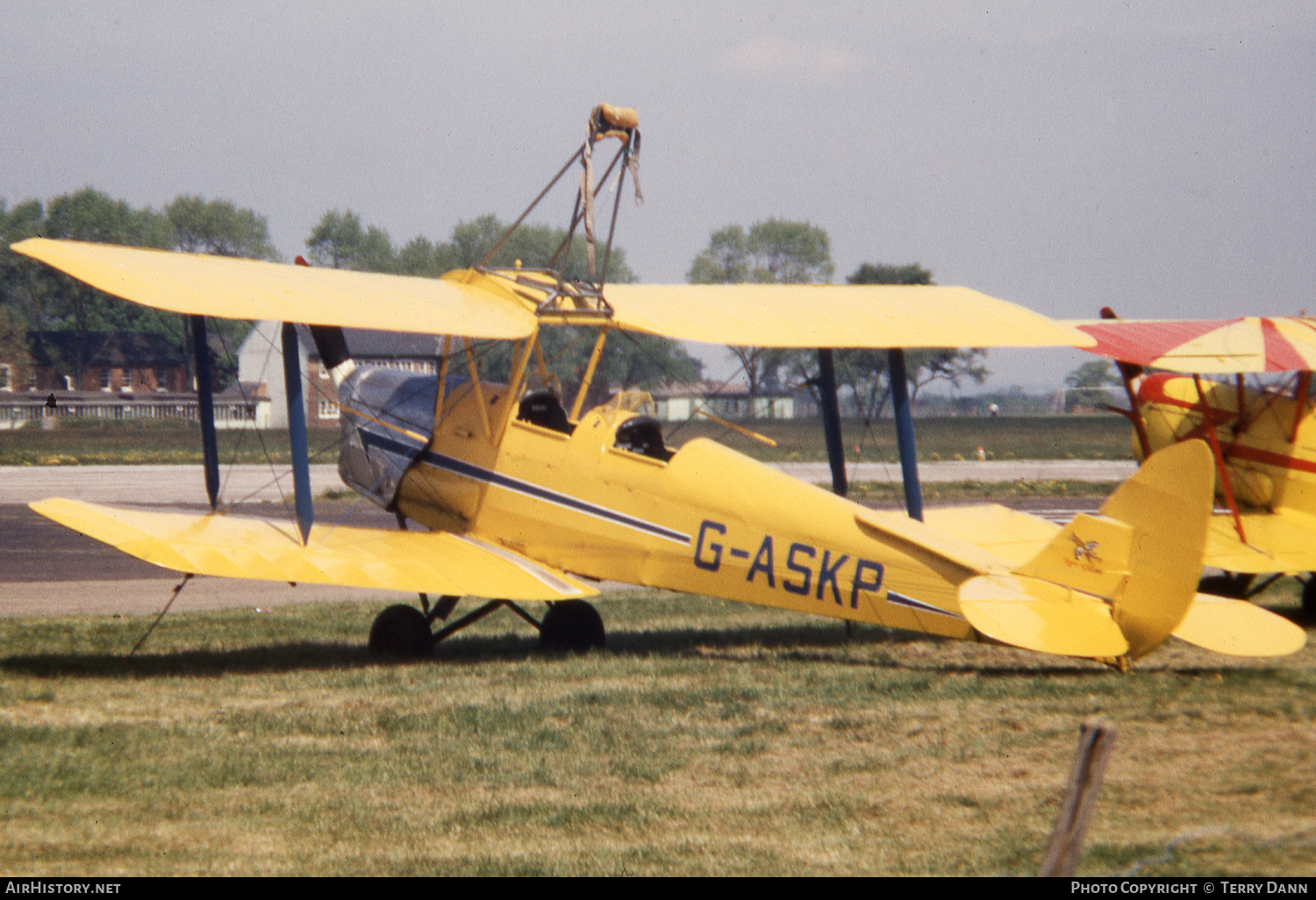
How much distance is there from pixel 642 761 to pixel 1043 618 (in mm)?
2727

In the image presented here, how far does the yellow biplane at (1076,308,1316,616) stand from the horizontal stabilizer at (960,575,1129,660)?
10.4 ft

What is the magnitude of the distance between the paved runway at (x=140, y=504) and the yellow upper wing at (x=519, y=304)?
2817mm

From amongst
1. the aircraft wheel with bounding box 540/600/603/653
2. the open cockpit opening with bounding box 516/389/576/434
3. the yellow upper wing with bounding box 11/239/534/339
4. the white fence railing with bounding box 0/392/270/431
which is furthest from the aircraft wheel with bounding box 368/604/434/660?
the white fence railing with bounding box 0/392/270/431

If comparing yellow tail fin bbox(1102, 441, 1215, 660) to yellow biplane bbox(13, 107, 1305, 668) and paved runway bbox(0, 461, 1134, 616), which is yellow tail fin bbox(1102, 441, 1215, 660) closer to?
yellow biplane bbox(13, 107, 1305, 668)

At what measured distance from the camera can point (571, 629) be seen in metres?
10.2

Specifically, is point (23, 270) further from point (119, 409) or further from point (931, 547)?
point (931, 547)

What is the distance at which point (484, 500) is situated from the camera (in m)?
10.2

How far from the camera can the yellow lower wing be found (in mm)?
8766

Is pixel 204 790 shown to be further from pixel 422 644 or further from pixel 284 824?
pixel 422 644

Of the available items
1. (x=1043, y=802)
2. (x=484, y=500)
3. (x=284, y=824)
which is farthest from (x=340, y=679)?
(x=1043, y=802)

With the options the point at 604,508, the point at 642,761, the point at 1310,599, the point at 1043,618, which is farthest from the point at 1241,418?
the point at 642,761

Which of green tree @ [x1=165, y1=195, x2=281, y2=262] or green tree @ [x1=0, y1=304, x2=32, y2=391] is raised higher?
green tree @ [x1=165, y1=195, x2=281, y2=262]

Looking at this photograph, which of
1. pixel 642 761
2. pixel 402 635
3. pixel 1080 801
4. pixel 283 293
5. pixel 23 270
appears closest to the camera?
pixel 1080 801

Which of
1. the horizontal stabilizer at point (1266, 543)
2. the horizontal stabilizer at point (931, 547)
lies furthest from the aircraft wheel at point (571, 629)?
the horizontal stabilizer at point (1266, 543)
